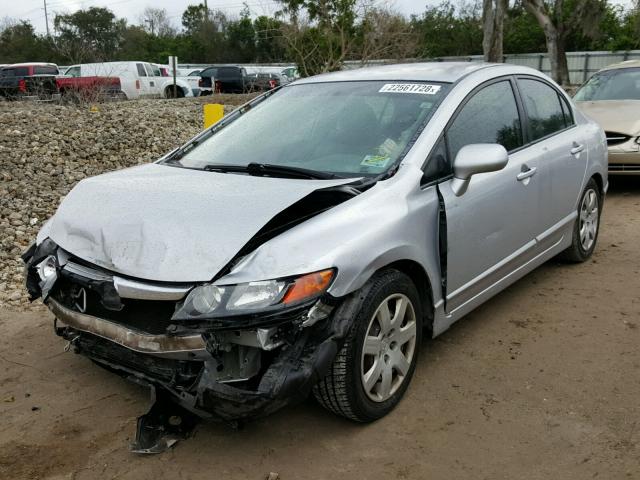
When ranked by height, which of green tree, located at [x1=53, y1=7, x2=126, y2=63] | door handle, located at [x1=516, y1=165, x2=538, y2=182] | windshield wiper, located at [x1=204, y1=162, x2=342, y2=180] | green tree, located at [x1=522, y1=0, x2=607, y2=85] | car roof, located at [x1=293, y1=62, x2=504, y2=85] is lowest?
door handle, located at [x1=516, y1=165, x2=538, y2=182]

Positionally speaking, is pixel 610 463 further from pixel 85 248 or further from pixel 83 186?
pixel 83 186

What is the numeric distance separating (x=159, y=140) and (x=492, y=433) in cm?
766

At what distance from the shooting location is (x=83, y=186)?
3.55 meters

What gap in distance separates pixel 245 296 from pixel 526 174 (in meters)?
2.31

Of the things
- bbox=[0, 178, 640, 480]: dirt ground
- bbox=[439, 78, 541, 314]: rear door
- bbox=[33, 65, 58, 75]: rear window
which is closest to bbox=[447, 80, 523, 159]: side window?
bbox=[439, 78, 541, 314]: rear door

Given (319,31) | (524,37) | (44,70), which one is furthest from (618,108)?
(524,37)

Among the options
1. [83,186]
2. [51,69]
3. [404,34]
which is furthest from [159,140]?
[51,69]

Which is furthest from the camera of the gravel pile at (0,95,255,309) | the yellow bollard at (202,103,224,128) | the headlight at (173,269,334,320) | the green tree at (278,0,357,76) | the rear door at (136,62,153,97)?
the rear door at (136,62,153,97)

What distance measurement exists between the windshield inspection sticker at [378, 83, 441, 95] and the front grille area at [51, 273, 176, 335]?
194cm

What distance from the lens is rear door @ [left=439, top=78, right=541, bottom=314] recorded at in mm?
3555

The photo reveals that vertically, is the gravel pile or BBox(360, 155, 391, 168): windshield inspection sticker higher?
BBox(360, 155, 391, 168): windshield inspection sticker

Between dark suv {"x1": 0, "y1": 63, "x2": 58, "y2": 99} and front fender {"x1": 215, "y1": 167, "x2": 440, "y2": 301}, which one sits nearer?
front fender {"x1": 215, "y1": 167, "x2": 440, "y2": 301}

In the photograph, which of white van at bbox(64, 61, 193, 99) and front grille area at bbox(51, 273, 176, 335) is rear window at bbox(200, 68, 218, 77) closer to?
white van at bbox(64, 61, 193, 99)

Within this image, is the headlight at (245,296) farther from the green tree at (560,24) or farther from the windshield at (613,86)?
the green tree at (560,24)
